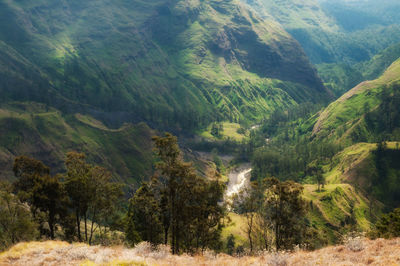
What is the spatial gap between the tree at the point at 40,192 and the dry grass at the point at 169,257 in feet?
96.9

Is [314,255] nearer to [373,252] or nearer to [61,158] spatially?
[373,252]

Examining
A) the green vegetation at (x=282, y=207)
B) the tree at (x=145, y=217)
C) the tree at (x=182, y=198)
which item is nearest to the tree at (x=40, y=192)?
the tree at (x=145, y=217)

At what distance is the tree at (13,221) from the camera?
58875mm

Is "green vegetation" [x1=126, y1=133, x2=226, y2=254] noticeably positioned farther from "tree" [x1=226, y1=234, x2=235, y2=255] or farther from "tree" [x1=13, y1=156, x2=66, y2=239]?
"tree" [x1=226, y1=234, x2=235, y2=255]

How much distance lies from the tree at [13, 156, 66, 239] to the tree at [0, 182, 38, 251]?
2871 millimetres

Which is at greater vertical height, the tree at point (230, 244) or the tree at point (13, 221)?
the tree at point (13, 221)

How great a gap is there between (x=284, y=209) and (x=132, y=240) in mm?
37112

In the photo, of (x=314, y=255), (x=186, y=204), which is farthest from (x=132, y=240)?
(x=314, y=255)

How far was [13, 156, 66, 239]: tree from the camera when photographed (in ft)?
214

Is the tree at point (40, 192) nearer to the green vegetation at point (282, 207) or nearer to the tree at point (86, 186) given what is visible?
the tree at point (86, 186)

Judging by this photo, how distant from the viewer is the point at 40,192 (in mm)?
65562

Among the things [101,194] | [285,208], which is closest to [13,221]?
[101,194]

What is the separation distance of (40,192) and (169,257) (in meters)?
43.7

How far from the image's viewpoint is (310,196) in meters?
181
